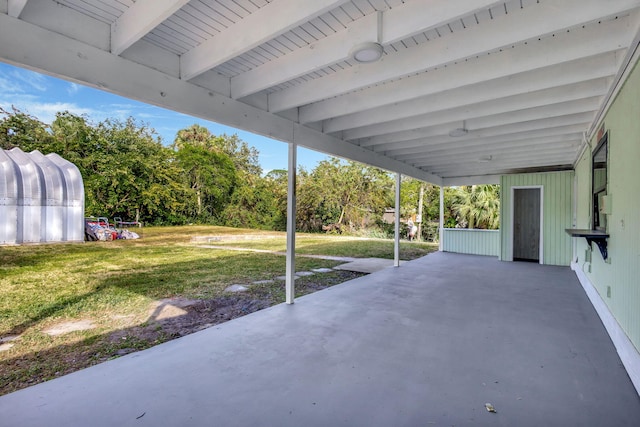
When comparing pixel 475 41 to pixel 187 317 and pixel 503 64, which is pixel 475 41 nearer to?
pixel 503 64

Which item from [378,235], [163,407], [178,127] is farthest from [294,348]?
[178,127]

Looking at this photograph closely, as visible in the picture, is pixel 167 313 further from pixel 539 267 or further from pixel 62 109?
pixel 539 267

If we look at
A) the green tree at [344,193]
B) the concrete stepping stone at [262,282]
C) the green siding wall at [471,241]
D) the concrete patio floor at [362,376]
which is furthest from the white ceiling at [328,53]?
the green tree at [344,193]

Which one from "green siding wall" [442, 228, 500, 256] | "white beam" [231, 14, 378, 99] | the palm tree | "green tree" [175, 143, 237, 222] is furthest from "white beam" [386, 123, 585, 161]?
"green tree" [175, 143, 237, 222]

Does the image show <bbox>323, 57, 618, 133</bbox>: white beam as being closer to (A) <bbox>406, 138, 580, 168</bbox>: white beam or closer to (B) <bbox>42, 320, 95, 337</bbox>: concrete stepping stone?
(A) <bbox>406, 138, 580, 168</bbox>: white beam

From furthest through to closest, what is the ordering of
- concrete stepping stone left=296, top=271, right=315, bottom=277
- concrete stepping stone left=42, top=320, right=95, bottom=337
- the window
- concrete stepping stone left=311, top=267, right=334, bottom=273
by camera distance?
1. concrete stepping stone left=311, top=267, right=334, bottom=273
2. concrete stepping stone left=296, top=271, right=315, bottom=277
3. concrete stepping stone left=42, top=320, right=95, bottom=337
4. the window

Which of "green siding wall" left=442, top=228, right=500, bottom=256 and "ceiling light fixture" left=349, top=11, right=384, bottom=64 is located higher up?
"ceiling light fixture" left=349, top=11, right=384, bottom=64

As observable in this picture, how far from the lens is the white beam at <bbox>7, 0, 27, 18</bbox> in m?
1.75

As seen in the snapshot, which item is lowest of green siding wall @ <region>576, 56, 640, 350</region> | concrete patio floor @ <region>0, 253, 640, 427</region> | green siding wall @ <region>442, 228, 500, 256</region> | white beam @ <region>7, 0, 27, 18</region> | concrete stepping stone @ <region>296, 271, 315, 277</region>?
concrete stepping stone @ <region>296, 271, 315, 277</region>

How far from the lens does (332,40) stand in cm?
239

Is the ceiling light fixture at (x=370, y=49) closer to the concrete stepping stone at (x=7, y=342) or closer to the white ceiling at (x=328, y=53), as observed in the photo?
the white ceiling at (x=328, y=53)

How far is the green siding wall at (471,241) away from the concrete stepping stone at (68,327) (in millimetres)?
9467

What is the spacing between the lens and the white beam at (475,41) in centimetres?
188

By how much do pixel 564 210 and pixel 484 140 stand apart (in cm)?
393
